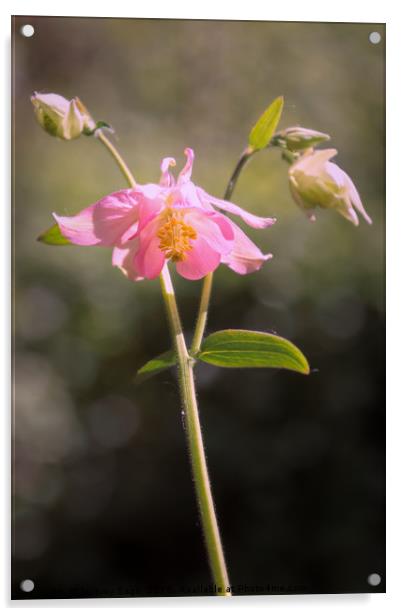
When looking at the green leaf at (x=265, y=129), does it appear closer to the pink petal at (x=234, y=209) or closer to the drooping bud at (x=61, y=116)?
the pink petal at (x=234, y=209)

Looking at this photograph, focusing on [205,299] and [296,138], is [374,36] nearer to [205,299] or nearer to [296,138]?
[296,138]

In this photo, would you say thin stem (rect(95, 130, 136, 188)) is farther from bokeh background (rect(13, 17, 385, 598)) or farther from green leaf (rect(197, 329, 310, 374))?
green leaf (rect(197, 329, 310, 374))

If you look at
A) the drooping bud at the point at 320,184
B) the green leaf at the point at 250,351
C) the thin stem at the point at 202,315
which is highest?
the drooping bud at the point at 320,184

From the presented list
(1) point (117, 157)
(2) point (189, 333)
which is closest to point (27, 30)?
(1) point (117, 157)

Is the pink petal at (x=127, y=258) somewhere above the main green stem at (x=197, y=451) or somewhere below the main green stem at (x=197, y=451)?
above

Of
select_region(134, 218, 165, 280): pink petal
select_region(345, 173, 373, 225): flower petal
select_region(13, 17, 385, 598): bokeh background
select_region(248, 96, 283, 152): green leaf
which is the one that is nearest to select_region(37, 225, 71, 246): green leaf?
select_region(13, 17, 385, 598): bokeh background

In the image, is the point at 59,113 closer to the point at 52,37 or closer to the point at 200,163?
the point at 52,37

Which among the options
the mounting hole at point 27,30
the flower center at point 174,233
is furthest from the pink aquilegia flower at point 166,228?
the mounting hole at point 27,30
